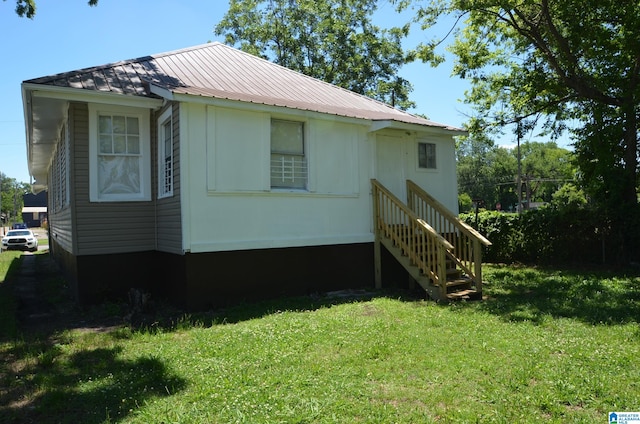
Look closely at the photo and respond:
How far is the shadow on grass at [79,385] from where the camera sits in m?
3.63

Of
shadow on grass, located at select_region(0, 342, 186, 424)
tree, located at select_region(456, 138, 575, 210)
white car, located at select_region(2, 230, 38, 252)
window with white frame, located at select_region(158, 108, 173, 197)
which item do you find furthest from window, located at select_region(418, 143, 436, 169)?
tree, located at select_region(456, 138, 575, 210)

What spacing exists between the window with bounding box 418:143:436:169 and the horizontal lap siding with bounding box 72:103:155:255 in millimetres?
6377

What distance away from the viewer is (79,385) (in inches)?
165

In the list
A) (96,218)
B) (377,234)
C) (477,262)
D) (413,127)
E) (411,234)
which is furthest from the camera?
(413,127)

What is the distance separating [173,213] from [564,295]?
7.27m

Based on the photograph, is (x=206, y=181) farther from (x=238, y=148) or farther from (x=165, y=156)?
(x=165, y=156)

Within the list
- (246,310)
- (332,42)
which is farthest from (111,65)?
(332,42)

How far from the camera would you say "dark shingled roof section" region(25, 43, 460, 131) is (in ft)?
25.0

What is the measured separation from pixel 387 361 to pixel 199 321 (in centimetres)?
312

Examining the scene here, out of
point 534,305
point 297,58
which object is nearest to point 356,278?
point 534,305

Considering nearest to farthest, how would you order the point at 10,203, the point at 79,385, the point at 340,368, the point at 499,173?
the point at 79,385
the point at 340,368
the point at 499,173
the point at 10,203

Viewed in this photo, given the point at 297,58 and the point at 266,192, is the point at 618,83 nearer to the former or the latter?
the point at 266,192

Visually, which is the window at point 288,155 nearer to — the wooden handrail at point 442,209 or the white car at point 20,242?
the wooden handrail at point 442,209

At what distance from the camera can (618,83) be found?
12273 mm
